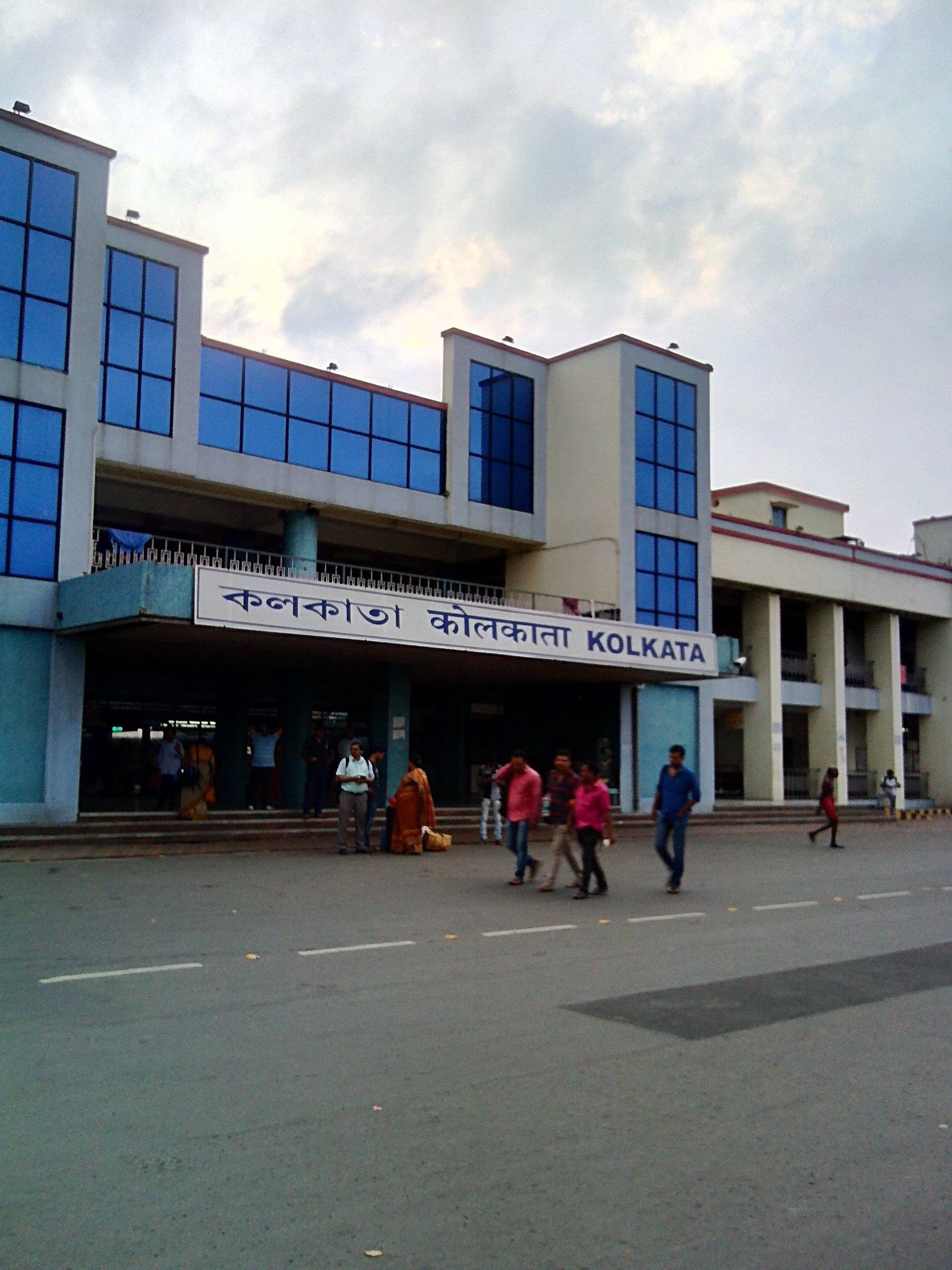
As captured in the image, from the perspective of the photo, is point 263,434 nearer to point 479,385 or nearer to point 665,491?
point 479,385

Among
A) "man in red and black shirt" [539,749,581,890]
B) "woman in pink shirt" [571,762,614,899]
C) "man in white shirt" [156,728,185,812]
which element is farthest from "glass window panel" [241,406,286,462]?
"woman in pink shirt" [571,762,614,899]

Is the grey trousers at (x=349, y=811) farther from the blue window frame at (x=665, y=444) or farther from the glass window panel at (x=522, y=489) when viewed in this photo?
the blue window frame at (x=665, y=444)

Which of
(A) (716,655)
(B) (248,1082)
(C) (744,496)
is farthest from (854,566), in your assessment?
(B) (248,1082)

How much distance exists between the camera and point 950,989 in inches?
328

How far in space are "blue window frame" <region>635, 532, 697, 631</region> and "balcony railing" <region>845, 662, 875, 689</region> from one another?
12887mm

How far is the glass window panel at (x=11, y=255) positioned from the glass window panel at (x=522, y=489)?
14493 mm

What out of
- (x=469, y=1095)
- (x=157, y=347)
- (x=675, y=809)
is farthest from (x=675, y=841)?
(x=157, y=347)

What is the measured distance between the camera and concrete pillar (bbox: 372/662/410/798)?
26125mm

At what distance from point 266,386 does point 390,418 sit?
12.1 ft

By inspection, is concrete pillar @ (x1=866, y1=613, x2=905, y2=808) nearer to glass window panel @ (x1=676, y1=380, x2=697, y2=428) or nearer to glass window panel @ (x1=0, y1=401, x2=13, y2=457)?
glass window panel @ (x1=676, y1=380, x2=697, y2=428)

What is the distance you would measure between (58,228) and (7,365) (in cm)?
305

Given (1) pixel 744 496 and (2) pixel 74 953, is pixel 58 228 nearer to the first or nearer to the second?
(2) pixel 74 953

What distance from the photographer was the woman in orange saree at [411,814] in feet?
62.5

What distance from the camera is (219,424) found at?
85.8 ft
